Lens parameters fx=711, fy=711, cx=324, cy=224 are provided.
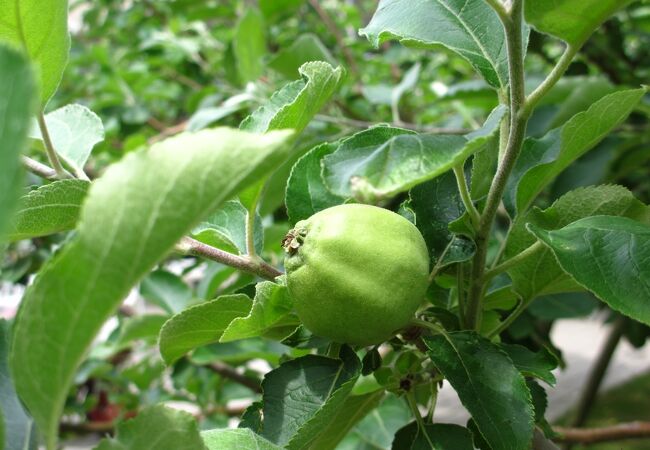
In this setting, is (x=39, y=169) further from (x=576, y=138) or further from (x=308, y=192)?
(x=576, y=138)

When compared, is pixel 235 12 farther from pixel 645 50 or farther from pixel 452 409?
pixel 452 409

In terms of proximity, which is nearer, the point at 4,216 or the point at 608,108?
the point at 4,216

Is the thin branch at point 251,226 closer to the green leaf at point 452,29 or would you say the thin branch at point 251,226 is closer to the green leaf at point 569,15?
the green leaf at point 452,29

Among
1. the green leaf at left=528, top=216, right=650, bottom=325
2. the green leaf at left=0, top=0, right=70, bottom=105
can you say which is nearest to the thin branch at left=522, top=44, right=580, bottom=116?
the green leaf at left=528, top=216, right=650, bottom=325

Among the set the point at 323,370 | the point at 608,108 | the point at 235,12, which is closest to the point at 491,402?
the point at 323,370

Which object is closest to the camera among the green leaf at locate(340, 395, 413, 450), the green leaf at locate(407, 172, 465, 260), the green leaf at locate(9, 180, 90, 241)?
the green leaf at locate(9, 180, 90, 241)

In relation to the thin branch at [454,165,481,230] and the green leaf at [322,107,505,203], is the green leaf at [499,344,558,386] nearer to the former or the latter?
the thin branch at [454,165,481,230]

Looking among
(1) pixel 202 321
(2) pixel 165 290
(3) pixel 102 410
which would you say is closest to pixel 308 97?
(1) pixel 202 321
